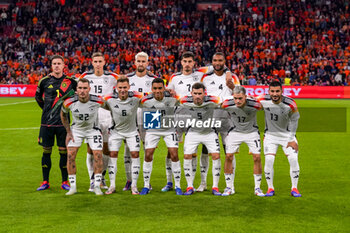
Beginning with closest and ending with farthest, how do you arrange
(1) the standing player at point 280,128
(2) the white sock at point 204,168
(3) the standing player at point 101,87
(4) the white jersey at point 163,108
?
(1) the standing player at point 280,128, (4) the white jersey at point 163,108, (2) the white sock at point 204,168, (3) the standing player at point 101,87

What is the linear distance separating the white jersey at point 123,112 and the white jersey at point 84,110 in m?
0.21

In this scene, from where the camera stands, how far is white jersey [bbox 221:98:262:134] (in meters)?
8.35

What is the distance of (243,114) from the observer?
8.42 meters

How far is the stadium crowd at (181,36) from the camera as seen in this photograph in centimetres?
3284

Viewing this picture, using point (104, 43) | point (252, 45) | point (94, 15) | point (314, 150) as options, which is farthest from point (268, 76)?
point (314, 150)

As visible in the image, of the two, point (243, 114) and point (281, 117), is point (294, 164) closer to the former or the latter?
point (281, 117)

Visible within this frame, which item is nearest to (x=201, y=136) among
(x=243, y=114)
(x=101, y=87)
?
(x=243, y=114)

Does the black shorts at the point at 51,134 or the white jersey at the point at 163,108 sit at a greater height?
the white jersey at the point at 163,108

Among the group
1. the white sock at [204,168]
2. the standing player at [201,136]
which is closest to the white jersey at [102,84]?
the standing player at [201,136]

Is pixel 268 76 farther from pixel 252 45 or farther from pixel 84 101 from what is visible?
pixel 84 101

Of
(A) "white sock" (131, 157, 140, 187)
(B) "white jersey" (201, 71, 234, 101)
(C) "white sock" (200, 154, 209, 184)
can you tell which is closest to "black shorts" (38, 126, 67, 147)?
(A) "white sock" (131, 157, 140, 187)

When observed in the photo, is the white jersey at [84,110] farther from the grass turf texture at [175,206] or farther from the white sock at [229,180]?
the white sock at [229,180]

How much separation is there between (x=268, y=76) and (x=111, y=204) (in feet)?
83.9

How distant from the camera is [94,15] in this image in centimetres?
3962
